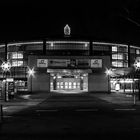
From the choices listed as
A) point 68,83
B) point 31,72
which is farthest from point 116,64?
point 31,72

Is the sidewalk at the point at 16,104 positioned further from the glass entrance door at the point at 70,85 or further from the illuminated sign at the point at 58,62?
the glass entrance door at the point at 70,85

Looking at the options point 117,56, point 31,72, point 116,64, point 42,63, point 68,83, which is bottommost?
point 68,83

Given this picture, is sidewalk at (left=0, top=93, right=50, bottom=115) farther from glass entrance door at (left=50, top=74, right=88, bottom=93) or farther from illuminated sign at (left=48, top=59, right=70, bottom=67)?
glass entrance door at (left=50, top=74, right=88, bottom=93)

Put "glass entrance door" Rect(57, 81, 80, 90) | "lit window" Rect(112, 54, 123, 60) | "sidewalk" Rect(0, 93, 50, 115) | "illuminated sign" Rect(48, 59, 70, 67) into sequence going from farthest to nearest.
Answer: "lit window" Rect(112, 54, 123, 60)
"glass entrance door" Rect(57, 81, 80, 90)
"illuminated sign" Rect(48, 59, 70, 67)
"sidewalk" Rect(0, 93, 50, 115)

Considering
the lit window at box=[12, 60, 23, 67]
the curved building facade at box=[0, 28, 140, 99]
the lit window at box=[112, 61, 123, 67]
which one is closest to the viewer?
the curved building facade at box=[0, 28, 140, 99]

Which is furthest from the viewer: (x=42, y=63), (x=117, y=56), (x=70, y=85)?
(x=117, y=56)

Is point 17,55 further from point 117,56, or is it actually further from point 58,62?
point 117,56

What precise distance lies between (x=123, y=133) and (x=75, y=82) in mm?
63424

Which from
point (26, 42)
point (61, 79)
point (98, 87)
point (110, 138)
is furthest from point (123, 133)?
point (26, 42)

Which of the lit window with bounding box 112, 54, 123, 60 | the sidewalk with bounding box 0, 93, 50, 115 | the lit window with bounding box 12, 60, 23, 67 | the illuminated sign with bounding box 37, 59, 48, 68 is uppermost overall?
the lit window with bounding box 112, 54, 123, 60

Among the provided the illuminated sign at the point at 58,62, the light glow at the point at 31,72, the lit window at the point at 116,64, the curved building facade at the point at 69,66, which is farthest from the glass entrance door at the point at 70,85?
the light glow at the point at 31,72

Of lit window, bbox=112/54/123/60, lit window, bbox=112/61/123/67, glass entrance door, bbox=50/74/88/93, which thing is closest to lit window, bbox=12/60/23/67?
glass entrance door, bbox=50/74/88/93

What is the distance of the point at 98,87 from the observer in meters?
59.8

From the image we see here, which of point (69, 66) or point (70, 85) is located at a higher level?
point (69, 66)
